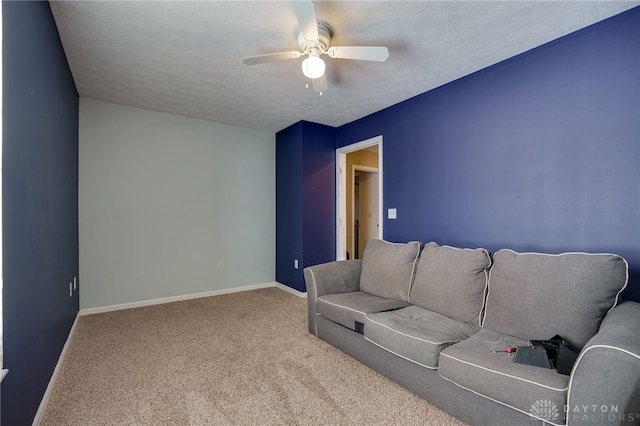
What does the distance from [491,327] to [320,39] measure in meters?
2.32

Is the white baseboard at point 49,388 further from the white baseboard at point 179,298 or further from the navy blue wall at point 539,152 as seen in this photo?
the navy blue wall at point 539,152

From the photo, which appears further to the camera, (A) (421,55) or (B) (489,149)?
(B) (489,149)

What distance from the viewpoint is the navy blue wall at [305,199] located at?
4.18 metres

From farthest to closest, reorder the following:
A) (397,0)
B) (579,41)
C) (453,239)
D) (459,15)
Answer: (453,239) < (579,41) < (459,15) < (397,0)

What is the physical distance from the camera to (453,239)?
2.97 meters

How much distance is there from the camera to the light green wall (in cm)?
344

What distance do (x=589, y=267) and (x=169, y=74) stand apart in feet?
11.7

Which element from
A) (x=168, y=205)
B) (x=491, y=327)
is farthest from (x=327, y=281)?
(x=168, y=205)

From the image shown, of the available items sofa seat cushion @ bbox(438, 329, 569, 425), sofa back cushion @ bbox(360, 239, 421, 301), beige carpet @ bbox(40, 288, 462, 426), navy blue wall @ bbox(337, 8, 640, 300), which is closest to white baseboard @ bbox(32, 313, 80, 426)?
beige carpet @ bbox(40, 288, 462, 426)

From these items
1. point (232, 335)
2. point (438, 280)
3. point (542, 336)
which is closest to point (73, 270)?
point (232, 335)

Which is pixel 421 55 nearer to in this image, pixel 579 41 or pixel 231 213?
pixel 579 41

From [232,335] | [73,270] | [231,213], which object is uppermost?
[231,213]

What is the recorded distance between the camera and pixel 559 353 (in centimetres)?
146

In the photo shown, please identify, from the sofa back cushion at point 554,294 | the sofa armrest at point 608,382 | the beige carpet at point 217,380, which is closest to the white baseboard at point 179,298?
the beige carpet at point 217,380
